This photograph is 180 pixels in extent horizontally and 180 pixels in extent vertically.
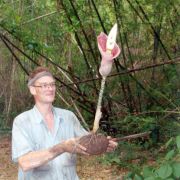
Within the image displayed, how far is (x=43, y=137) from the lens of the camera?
2.80 m

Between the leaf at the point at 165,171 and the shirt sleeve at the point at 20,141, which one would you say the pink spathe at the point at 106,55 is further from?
the leaf at the point at 165,171

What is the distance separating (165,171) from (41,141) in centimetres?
76

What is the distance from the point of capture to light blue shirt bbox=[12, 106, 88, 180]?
2.75 meters

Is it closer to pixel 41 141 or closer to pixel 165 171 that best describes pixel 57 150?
pixel 41 141

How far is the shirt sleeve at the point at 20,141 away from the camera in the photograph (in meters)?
2.71

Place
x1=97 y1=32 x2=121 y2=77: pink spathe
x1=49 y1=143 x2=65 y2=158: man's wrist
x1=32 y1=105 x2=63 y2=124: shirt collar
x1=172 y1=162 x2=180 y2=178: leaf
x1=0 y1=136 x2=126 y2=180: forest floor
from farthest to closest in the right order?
x1=0 y1=136 x2=126 y2=180: forest floor → x1=172 y1=162 x2=180 y2=178: leaf → x1=32 y1=105 x2=63 y2=124: shirt collar → x1=49 y1=143 x2=65 y2=158: man's wrist → x1=97 y1=32 x2=121 y2=77: pink spathe

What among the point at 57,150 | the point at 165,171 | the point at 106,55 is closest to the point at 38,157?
the point at 57,150

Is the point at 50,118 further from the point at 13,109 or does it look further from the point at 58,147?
the point at 13,109

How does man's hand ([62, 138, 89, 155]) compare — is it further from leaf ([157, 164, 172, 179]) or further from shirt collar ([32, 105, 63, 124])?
leaf ([157, 164, 172, 179])

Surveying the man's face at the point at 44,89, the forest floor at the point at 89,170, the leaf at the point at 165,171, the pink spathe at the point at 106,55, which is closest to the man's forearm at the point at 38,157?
the man's face at the point at 44,89

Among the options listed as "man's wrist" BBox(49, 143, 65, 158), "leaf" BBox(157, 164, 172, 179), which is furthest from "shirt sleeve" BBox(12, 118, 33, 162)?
"leaf" BBox(157, 164, 172, 179)

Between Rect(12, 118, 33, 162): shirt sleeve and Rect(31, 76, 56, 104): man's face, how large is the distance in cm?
18

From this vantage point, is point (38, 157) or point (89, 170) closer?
point (38, 157)

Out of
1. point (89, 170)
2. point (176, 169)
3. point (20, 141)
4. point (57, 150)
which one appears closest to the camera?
point (57, 150)
